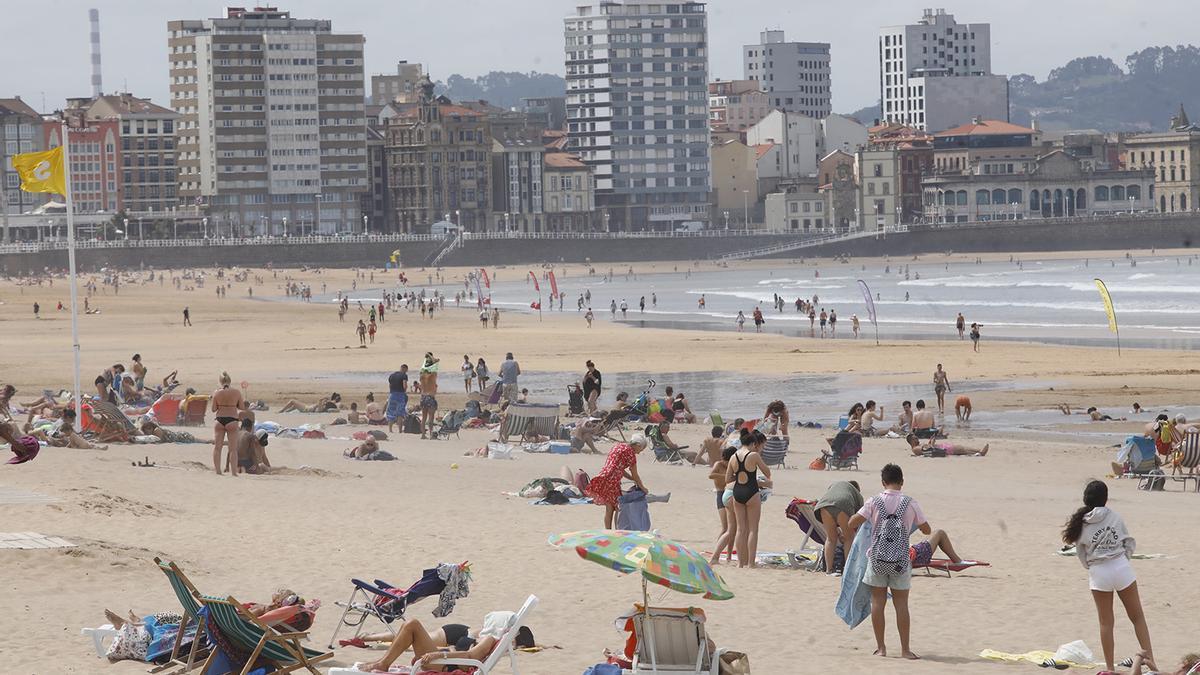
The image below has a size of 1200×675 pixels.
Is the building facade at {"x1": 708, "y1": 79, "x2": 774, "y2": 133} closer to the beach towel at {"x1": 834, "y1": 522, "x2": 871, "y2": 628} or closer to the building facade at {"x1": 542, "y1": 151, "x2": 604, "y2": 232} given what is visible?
the building facade at {"x1": 542, "y1": 151, "x2": 604, "y2": 232}

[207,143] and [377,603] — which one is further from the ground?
[207,143]

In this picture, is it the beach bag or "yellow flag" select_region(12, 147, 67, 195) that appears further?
"yellow flag" select_region(12, 147, 67, 195)

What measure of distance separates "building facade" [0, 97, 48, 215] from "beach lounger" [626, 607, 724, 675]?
118 m

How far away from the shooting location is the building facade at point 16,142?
119 metres

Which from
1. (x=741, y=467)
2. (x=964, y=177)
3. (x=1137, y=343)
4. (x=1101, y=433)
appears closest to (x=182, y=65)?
(x=964, y=177)

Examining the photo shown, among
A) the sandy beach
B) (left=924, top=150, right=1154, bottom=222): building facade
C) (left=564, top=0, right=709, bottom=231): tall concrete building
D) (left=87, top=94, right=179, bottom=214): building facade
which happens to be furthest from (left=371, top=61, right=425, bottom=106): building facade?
the sandy beach

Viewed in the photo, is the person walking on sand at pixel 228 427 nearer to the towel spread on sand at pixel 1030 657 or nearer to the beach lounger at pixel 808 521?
the beach lounger at pixel 808 521

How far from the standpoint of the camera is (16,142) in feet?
396

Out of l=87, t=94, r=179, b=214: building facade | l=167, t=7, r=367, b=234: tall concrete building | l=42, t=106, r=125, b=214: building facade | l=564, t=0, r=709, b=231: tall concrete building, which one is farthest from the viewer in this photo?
l=564, t=0, r=709, b=231: tall concrete building

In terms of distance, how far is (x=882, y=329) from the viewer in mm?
46500

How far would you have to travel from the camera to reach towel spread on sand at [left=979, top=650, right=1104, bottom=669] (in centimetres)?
795

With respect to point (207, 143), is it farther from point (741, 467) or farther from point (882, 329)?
point (741, 467)

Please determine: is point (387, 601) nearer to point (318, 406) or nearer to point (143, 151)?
point (318, 406)

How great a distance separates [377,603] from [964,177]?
12511 cm
